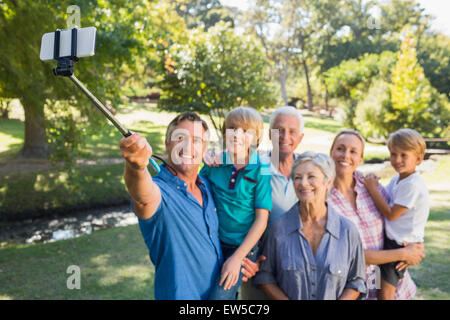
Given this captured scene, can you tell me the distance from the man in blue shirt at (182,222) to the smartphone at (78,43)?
0.72 meters

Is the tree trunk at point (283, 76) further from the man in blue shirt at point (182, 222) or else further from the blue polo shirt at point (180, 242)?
the blue polo shirt at point (180, 242)

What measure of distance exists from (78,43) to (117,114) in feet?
56.7

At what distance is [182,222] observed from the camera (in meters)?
1.85

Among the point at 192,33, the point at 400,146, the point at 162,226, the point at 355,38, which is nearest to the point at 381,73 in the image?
the point at 192,33

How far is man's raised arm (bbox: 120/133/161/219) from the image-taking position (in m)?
1.40

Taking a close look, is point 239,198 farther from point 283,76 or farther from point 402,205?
point 283,76

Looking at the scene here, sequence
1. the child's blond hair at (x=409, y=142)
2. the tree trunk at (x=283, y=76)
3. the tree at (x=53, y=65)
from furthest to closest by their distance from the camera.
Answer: the tree trunk at (x=283, y=76), the tree at (x=53, y=65), the child's blond hair at (x=409, y=142)

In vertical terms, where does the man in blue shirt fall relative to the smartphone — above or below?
below

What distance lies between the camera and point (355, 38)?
3625 cm

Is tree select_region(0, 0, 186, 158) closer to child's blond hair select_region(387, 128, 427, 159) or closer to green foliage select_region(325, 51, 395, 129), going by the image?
child's blond hair select_region(387, 128, 427, 159)

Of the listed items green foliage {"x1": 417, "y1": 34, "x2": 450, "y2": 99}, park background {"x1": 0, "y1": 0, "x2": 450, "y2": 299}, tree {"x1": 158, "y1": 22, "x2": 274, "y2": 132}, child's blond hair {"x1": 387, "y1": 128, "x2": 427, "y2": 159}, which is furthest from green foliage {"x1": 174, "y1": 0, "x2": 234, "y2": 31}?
child's blond hair {"x1": 387, "y1": 128, "x2": 427, "y2": 159}

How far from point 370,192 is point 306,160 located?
71cm

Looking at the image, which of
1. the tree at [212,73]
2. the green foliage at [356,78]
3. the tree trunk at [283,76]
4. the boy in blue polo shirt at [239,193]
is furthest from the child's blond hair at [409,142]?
the tree trunk at [283,76]

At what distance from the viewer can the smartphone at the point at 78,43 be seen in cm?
117
